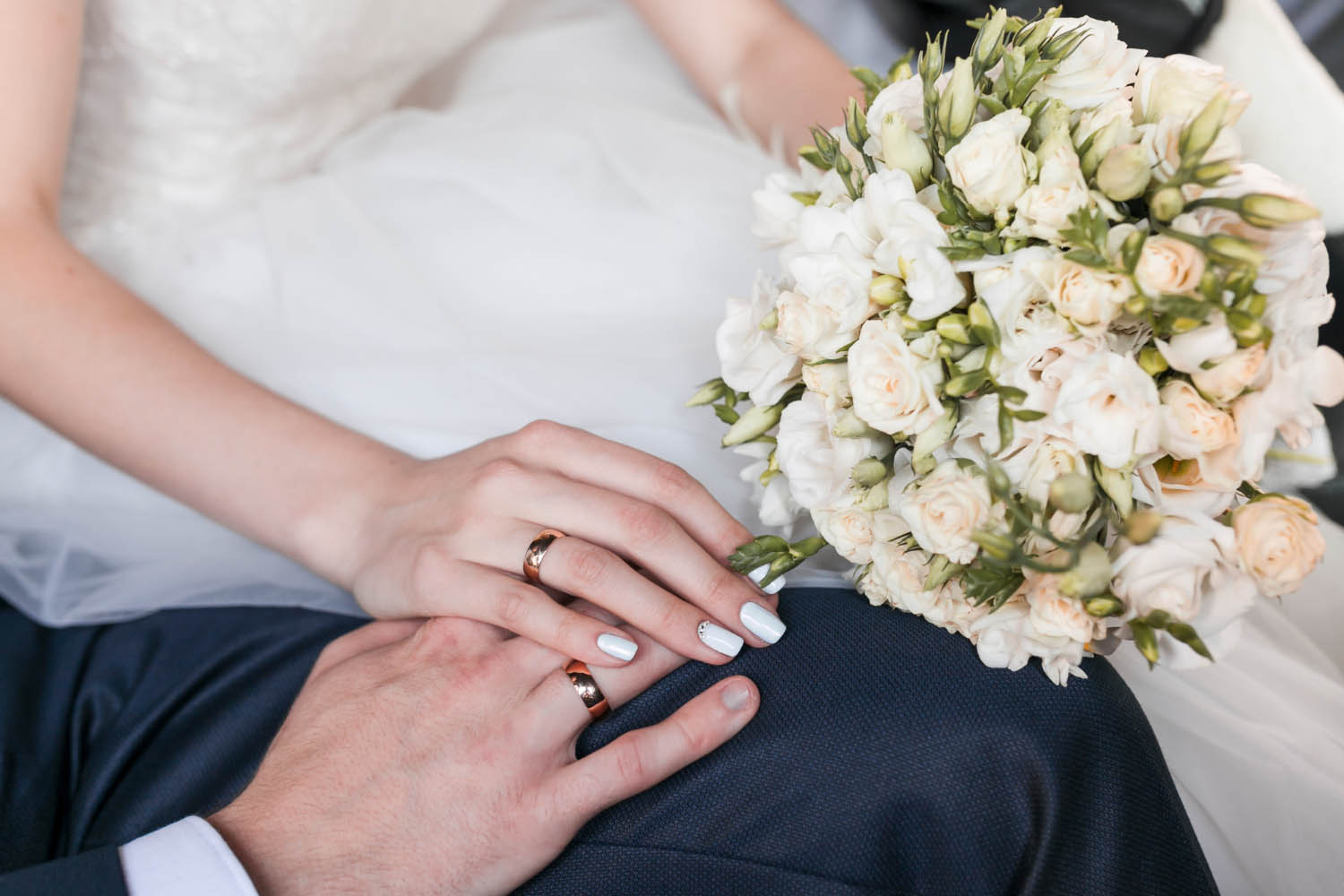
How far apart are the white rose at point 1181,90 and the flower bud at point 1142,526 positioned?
9.2 inches

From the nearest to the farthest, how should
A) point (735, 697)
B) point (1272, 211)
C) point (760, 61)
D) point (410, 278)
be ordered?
1. point (1272, 211)
2. point (735, 697)
3. point (410, 278)
4. point (760, 61)

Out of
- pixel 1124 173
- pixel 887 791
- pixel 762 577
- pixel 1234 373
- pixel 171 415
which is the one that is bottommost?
pixel 887 791

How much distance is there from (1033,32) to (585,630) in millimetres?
535

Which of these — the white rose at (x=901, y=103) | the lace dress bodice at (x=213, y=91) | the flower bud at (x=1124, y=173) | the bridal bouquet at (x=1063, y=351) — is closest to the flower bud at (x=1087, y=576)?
the bridal bouquet at (x=1063, y=351)

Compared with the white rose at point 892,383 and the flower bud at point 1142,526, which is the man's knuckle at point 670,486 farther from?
the flower bud at point 1142,526

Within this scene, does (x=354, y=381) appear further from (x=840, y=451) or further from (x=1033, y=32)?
(x=1033, y=32)

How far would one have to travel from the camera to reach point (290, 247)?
1206 mm

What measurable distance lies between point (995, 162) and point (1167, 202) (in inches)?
3.9

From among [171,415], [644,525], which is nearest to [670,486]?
[644,525]

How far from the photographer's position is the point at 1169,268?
54cm

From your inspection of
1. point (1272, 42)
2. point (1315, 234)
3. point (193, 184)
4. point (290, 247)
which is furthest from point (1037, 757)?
point (193, 184)

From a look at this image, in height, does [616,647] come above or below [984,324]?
below

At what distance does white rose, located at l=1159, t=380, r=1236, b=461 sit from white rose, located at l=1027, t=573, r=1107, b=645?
11 centimetres

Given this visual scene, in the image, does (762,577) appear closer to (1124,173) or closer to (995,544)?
(995,544)
